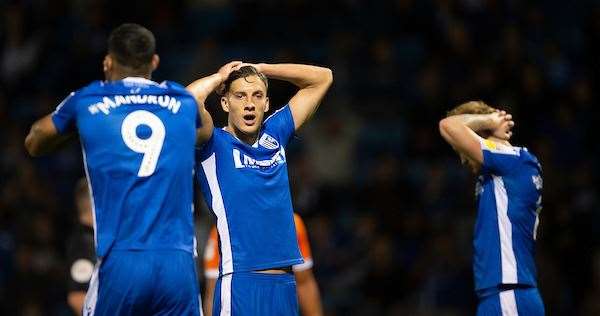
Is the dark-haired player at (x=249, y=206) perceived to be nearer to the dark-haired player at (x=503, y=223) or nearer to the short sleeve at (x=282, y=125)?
the short sleeve at (x=282, y=125)

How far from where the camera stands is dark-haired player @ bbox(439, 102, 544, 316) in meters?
6.47

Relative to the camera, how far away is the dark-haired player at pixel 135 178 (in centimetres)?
513

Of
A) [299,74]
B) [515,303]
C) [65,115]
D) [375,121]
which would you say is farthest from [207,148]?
[375,121]

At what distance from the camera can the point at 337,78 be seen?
12.6 metres

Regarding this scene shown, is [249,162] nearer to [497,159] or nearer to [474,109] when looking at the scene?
[497,159]


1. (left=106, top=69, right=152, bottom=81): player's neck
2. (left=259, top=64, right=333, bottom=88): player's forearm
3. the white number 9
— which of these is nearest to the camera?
the white number 9

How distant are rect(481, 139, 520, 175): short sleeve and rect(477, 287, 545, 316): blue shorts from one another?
725mm

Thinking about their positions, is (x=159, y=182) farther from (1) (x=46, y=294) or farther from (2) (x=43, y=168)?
(2) (x=43, y=168)

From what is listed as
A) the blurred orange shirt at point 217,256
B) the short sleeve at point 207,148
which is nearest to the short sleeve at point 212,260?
the blurred orange shirt at point 217,256

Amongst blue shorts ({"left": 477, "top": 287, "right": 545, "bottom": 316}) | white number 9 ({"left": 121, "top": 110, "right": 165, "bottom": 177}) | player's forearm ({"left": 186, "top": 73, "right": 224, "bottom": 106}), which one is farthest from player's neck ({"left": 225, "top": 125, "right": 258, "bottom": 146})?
blue shorts ({"left": 477, "top": 287, "right": 545, "bottom": 316})

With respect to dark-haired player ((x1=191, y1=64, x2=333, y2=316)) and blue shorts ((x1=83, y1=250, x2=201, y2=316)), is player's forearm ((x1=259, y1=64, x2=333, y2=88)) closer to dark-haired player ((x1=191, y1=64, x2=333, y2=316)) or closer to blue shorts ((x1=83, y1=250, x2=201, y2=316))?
dark-haired player ((x1=191, y1=64, x2=333, y2=316))

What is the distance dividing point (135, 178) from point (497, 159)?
242cm

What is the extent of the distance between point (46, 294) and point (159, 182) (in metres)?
6.20

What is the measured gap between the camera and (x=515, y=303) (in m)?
6.44
